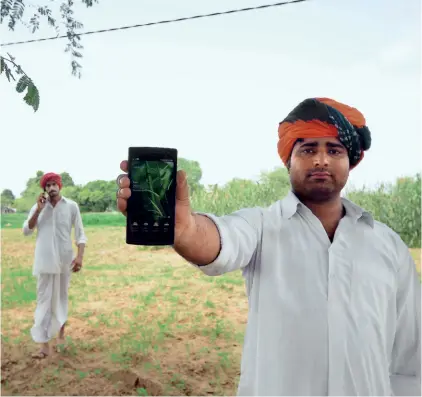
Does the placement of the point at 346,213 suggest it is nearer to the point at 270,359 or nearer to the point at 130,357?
the point at 270,359

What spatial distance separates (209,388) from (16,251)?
7.48 meters

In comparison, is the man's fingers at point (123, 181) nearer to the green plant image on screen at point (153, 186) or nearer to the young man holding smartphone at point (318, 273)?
the green plant image on screen at point (153, 186)

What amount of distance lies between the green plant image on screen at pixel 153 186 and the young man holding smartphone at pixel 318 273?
0.20 feet

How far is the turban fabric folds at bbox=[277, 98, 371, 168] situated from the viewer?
134 cm

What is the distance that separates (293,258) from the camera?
1.27 meters

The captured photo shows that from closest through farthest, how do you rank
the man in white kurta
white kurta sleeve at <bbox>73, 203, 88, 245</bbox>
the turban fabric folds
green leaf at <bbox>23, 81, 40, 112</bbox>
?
the turban fabric folds < green leaf at <bbox>23, 81, 40, 112</bbox> < the man in white kurta < white kurta sleeve at <bbox>73, 203, 88, 245</bbox>

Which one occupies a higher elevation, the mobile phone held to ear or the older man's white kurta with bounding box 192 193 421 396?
the mobile phone held to ear

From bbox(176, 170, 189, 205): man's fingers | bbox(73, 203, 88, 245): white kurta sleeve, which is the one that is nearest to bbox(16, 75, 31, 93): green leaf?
bbox(176, 170, 189, 205): man's fingers

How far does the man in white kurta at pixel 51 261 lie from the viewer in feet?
12.6

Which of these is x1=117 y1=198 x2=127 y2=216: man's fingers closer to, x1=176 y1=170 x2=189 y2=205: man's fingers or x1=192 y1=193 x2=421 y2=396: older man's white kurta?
x1=176 y1=170 x2=189 y2=205: man's fingers

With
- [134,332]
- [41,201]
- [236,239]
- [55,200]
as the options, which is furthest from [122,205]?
[134,332]

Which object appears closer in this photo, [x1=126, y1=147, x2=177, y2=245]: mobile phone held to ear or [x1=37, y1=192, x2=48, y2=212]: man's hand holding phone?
[x1=126, y1=147, x2=177, y2=245]: mobile phone held to ear

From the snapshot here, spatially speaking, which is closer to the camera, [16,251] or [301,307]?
[301,307]

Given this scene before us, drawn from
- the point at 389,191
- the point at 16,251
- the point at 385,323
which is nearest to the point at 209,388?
the point at 385,323
